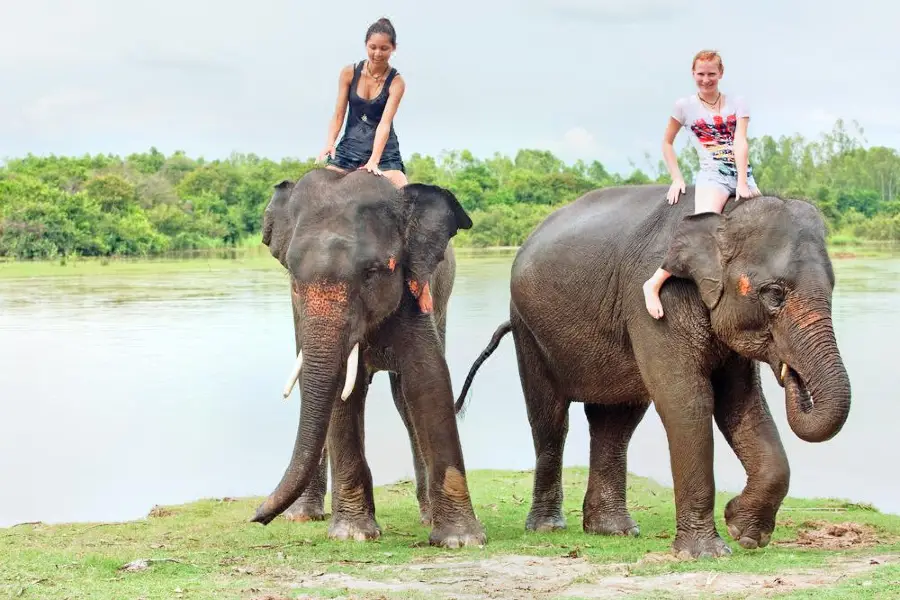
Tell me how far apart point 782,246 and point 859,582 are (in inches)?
71.4

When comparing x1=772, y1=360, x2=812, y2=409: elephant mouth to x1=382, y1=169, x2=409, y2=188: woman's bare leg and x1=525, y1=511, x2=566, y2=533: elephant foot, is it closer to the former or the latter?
x1=525, y1=511, x2=566, y2=533: elephant foot

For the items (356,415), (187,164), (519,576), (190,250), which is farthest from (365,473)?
(187,164)

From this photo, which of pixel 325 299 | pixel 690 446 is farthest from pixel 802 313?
pixel 325 299

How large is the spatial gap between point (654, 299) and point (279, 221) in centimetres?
222

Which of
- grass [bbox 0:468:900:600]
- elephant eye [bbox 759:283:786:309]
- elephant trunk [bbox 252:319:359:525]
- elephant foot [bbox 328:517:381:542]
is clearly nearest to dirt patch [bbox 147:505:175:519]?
grass [bbox 0:468:900:600]

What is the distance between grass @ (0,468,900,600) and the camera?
6.27m

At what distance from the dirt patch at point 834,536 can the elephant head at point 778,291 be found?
50.7 inches

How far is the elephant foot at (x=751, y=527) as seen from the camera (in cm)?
742

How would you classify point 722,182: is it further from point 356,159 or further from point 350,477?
point 350,477

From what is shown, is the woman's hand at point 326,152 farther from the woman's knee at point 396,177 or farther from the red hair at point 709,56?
the red hair at point 709,56

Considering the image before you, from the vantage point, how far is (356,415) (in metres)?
8.23

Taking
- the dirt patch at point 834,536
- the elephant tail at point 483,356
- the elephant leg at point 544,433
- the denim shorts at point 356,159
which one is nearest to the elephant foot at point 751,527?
the dirt patch at point 834,536

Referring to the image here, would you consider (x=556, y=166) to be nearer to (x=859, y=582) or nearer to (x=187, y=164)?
(x=187, y=164)

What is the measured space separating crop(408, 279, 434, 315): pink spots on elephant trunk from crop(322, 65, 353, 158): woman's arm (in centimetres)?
103
